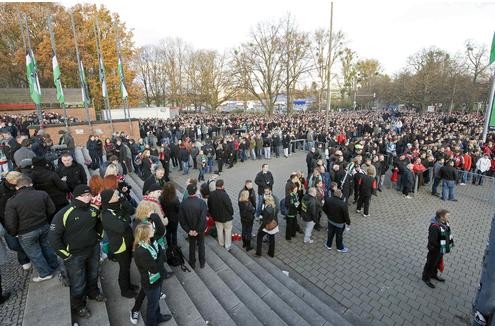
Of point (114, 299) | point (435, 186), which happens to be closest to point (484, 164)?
point (435, 186)

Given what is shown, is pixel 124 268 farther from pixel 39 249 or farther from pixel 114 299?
pixel 39 249

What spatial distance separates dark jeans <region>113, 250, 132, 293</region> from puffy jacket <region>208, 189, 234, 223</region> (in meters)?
2.23

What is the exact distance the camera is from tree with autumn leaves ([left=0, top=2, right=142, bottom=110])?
27812 mm

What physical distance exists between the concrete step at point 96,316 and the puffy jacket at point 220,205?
266cm

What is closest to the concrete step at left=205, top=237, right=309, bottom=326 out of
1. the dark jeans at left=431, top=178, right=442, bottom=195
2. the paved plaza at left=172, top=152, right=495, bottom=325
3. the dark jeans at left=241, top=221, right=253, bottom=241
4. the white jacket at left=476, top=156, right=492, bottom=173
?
the dark jeans at left=241, top=221, right=253, bottom=241

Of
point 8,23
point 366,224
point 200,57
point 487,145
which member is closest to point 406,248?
point 366,224

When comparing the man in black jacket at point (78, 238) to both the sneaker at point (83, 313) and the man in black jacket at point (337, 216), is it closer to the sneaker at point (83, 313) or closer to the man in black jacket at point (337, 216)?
the sneaker at point (83, 313)

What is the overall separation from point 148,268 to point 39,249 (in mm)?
1991

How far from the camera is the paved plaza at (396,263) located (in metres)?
4.98

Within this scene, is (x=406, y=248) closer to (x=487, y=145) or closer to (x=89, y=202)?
(x=89, y=202)

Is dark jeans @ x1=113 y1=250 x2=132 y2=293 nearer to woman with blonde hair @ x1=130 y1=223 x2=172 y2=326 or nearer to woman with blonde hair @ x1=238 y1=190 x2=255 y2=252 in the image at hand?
woman with blonde hair @ x1=130 y1=223 x2=172 y2=326

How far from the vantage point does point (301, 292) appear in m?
5.18

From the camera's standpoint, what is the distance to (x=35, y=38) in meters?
31.4

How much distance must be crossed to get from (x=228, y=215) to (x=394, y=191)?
345 inches
